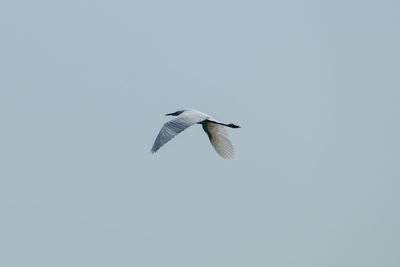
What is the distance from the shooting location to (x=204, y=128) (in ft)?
112

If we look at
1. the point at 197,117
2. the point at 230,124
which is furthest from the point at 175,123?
the point at 230,124

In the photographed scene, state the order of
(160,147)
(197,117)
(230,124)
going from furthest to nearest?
(230,124), (197,117), (160,147)

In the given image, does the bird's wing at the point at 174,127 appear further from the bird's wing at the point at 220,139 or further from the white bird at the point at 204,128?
the bird's wing at the point at 220,139

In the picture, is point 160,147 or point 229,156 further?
point 229,156

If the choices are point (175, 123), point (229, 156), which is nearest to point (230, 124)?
point (229, 156)

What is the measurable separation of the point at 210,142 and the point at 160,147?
753 centimetres

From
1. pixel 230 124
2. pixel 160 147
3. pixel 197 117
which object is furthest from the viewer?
pixel 230 124

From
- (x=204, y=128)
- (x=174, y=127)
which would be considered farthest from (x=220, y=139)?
(x=174, y=127)

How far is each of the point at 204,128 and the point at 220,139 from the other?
2.35 feet

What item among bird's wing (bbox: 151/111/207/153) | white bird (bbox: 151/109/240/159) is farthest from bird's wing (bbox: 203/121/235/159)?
bird's wing (bbox: 151/111/207/153)

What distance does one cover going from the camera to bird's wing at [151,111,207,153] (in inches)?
1067

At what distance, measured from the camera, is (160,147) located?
26.8 m

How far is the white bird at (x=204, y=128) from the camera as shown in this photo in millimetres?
27438

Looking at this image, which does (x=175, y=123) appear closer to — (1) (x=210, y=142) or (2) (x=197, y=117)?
(2) (x=197, y=117)
